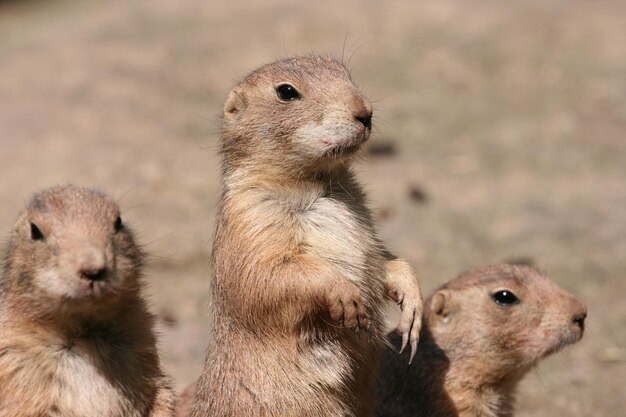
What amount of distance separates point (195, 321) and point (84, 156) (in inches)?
104

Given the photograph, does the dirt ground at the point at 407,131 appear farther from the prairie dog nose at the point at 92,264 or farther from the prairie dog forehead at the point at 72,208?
the prairie dog nose at the point at 92,264

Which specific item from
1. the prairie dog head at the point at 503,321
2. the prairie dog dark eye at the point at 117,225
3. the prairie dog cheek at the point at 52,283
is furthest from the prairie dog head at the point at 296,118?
the prairie dog head at the point at 503,321

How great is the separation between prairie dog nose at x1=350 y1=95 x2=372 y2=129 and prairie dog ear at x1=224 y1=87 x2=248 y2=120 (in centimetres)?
65

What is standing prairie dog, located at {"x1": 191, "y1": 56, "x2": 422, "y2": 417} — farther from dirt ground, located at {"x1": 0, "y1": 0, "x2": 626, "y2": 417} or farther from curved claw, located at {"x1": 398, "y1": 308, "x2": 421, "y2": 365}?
dirt ground, located at {"x1": 0, "y1": 0, "x2": 626, "y2": 417}

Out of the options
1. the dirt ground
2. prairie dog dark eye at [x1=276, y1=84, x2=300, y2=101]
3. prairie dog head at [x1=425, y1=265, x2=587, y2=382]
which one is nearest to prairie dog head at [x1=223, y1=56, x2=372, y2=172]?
prairie dog dark eye at [x1=276, y1=84, x2=300, y2=101]

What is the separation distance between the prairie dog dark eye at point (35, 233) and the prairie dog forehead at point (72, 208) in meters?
0.03

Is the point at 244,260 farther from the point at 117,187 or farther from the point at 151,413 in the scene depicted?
the point at 117,187

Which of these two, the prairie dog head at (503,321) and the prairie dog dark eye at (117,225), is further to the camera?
the prairie dog head at (503,321)

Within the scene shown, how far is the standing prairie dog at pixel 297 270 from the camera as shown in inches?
187

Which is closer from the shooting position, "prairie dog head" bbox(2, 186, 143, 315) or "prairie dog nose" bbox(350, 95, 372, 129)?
"prairie dog head" bbox(2, 186, 143, 315)

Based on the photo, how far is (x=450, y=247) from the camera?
30.1 ft

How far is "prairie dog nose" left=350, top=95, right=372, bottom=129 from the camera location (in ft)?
15.8

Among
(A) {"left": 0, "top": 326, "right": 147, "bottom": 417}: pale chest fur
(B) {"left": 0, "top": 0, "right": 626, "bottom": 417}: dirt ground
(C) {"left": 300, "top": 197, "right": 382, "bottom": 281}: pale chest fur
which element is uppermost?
(C) {"left": 300, "top": 197, "right": 382, "bottom": 281}: pale chest fur

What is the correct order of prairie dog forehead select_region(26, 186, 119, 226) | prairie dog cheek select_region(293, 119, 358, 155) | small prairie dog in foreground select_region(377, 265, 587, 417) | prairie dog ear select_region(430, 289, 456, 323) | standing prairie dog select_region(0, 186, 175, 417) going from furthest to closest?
1. prairie dog ear select_region(430, 289, 456, 323)
2. small prairie dog in foreground select_region(377, 265, 587, 417)
3. prairie dog cheek select_region(293, 119, 358, 155)
4. prairie dog forehead select_region(26, 186, 119, 226)
5. standing prairie dog select_region(0, 186, 175, 417)
